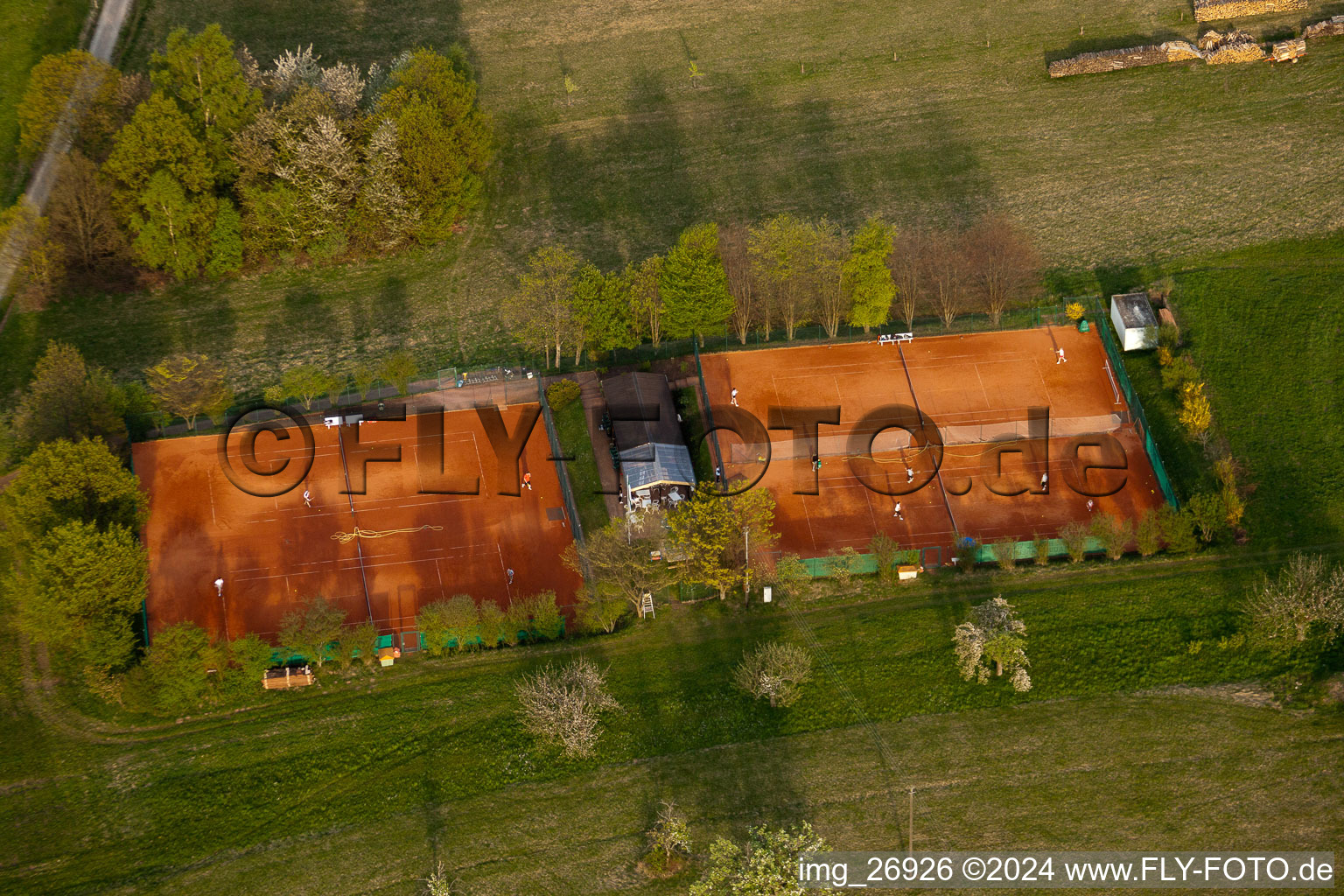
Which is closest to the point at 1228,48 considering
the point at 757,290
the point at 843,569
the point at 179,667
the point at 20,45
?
the point at 757,290

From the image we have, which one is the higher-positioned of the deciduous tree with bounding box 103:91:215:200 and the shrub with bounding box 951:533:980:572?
the deciduous tree with bounding box 103:91:215:200

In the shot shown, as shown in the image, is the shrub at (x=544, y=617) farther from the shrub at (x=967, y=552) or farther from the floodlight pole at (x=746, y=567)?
the shrub at (x=967, y=552)

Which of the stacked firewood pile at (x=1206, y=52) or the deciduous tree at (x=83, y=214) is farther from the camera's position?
the stacked firewood pile at (x=1206, y=52)

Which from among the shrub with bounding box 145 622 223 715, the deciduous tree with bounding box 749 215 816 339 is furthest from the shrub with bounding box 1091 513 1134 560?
the shrub with bounding box 145 622 223 715

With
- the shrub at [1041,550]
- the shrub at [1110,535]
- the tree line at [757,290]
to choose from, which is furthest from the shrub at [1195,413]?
the tree line at [757,290]

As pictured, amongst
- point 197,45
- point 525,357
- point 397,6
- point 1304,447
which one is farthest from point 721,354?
point 397,6

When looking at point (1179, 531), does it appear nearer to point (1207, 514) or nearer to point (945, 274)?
point (1207, 514)

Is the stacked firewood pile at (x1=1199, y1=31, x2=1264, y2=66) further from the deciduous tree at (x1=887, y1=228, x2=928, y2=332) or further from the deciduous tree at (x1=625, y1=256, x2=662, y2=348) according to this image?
the deciduous tree at (x1=625, y1=256, x2=662, y2=348)
